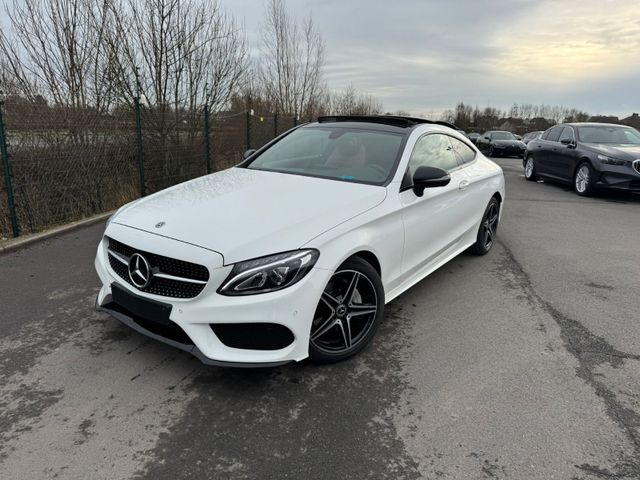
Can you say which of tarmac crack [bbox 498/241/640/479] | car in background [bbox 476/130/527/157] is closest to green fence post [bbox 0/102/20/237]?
tarmac crack [bbox 498/241/640/479]

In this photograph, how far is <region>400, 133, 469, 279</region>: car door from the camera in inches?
144

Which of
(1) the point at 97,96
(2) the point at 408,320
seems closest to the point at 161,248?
(2) the point at 408,320

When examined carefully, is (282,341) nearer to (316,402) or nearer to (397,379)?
(316,402)

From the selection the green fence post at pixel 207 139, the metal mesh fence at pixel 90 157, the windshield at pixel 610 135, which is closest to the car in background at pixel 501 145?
the windshield at pixel 610 135

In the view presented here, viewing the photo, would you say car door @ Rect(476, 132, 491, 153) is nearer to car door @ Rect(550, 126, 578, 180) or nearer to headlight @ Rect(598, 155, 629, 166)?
car door @ Rect(550, 126, 578, 180)

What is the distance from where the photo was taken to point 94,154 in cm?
761

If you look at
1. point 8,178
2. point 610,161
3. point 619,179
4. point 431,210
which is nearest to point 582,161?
point 610,161

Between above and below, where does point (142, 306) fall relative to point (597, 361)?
above

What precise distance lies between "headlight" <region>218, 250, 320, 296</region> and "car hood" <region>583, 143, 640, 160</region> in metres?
9.90

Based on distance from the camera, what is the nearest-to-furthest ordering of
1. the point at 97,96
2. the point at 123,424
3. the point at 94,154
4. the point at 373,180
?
the point at 123,424
the point at 373,180
the point at 94,154
the point at 97,96

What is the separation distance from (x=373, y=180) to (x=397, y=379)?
5.01ft

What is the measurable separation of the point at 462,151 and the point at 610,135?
7.86 metres

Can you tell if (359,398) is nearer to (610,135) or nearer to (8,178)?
(8,178)

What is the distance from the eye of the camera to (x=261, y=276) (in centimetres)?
257
